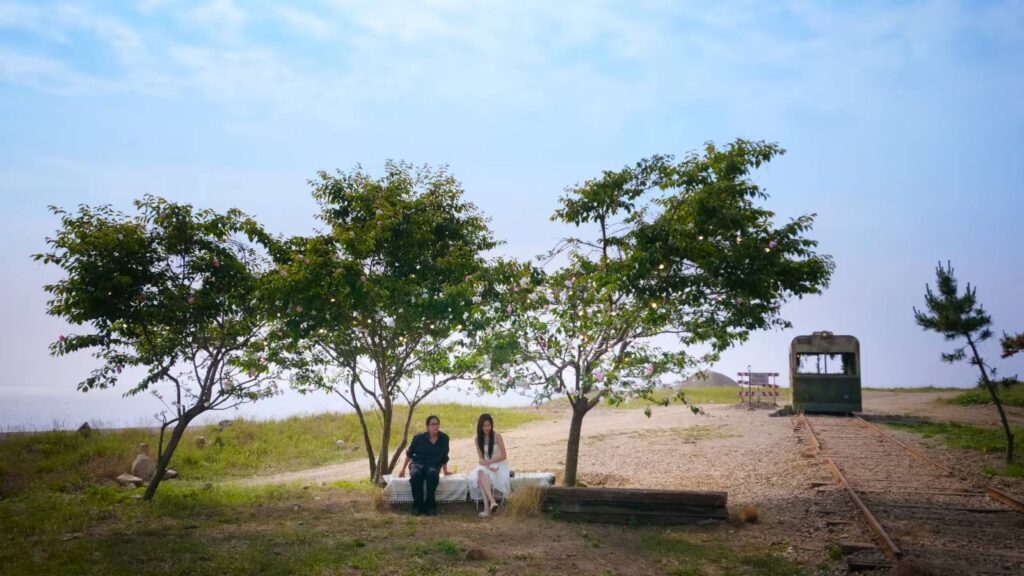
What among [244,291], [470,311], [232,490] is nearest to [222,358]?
[244,291]

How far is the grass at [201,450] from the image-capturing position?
750 inches

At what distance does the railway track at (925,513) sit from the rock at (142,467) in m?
16.5

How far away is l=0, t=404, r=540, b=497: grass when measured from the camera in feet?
62.5

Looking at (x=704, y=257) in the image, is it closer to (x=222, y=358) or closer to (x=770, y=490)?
(x=770, y=490)

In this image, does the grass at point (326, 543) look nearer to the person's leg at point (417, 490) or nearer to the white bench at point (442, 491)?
the white bench at point (442, 491)

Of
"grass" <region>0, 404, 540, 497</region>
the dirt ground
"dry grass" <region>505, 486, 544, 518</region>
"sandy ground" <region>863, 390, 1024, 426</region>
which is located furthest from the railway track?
"grass" <region>0, 404, 540, 497</region>

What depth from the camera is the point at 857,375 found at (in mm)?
28438

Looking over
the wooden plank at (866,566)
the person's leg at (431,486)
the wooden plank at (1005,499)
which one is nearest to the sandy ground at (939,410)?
the wooden plank at (1005,499)

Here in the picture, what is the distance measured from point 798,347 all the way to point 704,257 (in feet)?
60.4

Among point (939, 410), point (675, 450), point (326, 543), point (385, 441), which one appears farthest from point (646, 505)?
point (939, 410)

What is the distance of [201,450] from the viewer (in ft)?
76.1

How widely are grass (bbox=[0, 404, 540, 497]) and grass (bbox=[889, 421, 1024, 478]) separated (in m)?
15.4

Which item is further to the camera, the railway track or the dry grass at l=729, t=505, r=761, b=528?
the dry grass at l=729, t=505, r=761, b=528

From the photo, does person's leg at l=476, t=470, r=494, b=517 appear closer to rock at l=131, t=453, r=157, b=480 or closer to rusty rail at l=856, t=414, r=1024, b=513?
rusty rail at l=856, t=414, r=1024, b=513
